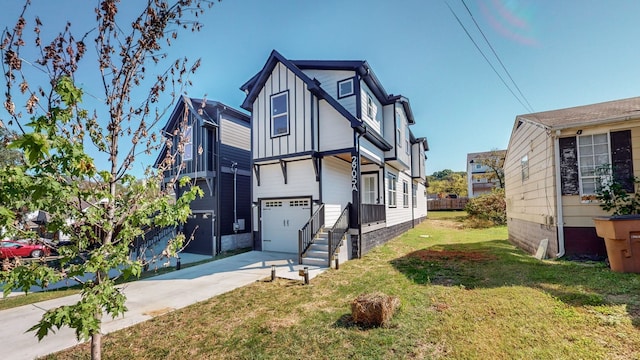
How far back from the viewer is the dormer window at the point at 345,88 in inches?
454

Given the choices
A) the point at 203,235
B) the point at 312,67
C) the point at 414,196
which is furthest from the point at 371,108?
the point at 414,196

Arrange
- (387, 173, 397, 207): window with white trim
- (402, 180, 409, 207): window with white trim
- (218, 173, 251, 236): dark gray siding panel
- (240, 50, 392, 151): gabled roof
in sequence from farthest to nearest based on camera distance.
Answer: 1. (402, 180, 409, 207): window with white trim
2. (387, 173, 397, 207): window with white trim
3. (218, 173, 251, 236): dark gray siding panel
4. (240, 50, 392, 151): gabled roof

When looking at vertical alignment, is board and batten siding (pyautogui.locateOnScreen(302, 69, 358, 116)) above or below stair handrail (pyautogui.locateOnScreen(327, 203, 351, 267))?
above

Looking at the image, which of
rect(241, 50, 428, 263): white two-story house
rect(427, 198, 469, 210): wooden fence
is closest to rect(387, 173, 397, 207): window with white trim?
rect(241, 50, 428, 263): white two-story house

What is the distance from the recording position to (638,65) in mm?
8875

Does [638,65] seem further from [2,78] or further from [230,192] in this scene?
[230,192]

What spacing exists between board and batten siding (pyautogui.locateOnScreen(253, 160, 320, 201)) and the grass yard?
4.55 metres

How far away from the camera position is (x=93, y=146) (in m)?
3.05

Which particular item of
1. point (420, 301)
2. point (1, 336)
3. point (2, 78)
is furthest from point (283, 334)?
point (1, 336)

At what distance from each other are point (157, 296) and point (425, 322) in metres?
5.94

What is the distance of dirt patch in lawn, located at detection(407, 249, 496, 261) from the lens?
8.91 m

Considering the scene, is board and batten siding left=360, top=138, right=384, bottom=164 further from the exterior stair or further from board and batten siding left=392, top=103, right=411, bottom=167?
the exterior stair

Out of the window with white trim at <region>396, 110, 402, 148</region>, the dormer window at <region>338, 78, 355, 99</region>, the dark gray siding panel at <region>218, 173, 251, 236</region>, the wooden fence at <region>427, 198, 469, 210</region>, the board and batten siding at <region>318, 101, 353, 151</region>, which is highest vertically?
the dormer window at <region>338, 78, 355, 99</region>

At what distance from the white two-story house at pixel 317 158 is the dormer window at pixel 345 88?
4 centimetres
